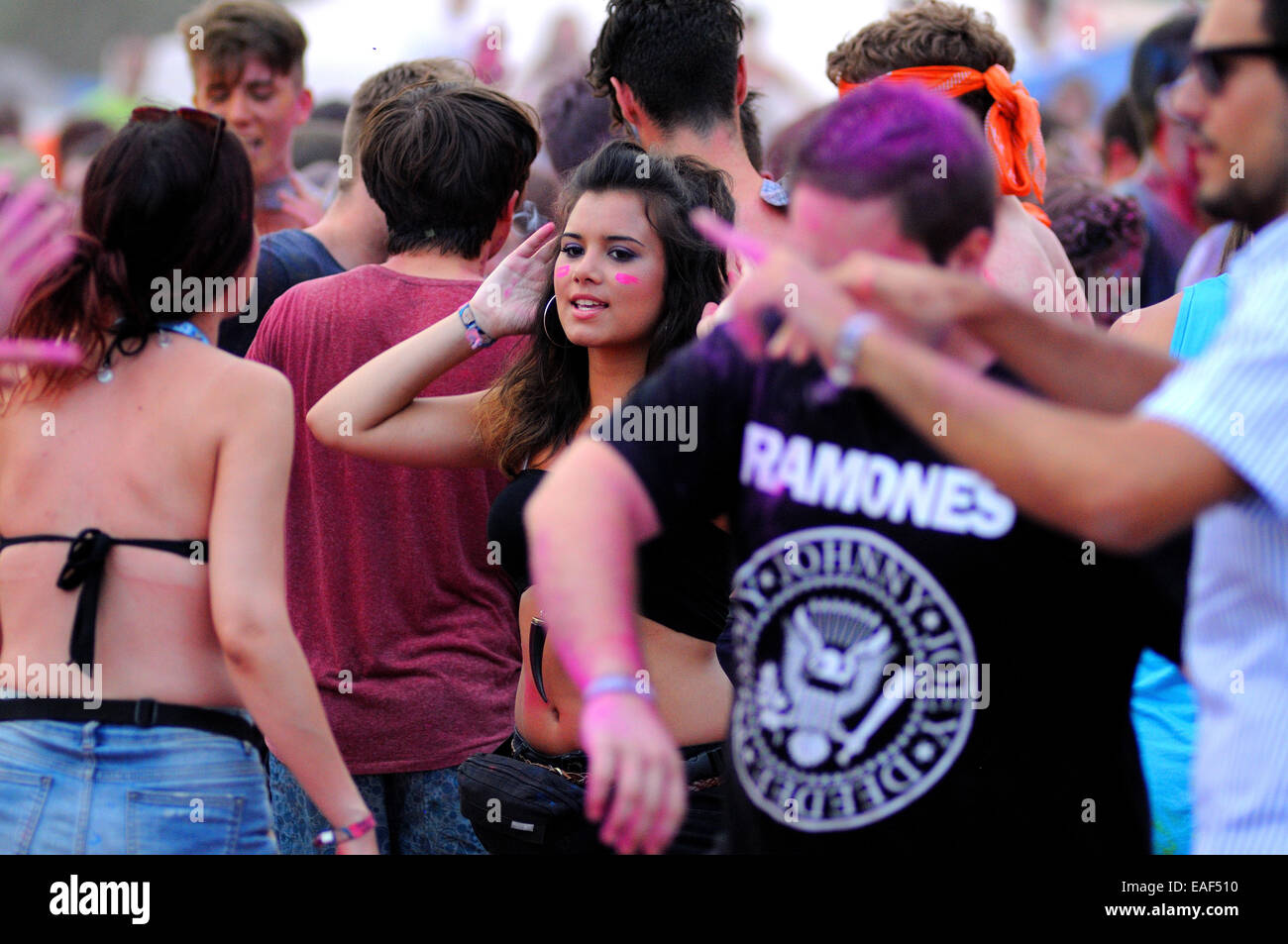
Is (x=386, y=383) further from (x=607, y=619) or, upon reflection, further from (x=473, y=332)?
(x=607, y=619)

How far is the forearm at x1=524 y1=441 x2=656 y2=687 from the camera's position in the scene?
170cm

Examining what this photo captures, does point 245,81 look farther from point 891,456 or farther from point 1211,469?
point 1211,469

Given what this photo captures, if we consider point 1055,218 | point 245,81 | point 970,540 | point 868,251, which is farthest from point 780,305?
point 245,81

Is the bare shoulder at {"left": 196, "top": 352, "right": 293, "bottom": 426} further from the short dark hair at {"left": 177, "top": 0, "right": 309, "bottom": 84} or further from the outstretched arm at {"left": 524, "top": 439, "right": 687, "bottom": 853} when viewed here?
the short dark hair at {"left": 177, "top": 0, "right": 309, "bottom": 84}

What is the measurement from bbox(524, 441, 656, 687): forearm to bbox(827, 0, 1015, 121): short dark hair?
90.1 inches

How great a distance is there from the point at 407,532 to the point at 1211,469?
2145 mm

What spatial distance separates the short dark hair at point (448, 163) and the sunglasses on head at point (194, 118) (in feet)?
3.14

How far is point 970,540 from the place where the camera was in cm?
186

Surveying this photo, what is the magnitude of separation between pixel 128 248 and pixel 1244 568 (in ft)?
5.99

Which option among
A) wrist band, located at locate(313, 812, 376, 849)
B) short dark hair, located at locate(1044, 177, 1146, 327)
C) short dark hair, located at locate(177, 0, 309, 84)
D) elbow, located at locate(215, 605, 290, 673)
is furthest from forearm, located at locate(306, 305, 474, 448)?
short dark hair, located at locate(1044, 177, 1146, 327)

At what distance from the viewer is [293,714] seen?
2.37 metres

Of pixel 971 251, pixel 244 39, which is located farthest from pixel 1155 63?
pixel 971 251

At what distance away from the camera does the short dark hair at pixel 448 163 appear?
11.4ft

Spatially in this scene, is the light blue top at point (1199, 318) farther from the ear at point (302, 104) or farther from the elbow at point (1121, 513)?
the ear at point (302, 104)
